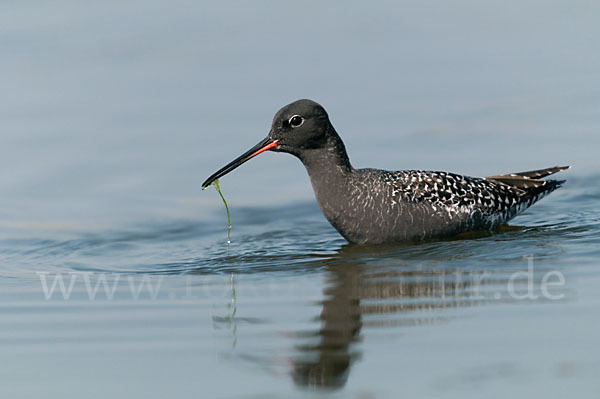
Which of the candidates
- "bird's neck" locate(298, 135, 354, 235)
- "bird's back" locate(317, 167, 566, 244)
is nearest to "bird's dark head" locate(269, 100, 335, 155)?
"bird's neck" locate(298, 135, 354, 235)

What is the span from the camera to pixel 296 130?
10148 millimetres

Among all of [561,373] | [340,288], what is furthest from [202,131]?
[561,373]

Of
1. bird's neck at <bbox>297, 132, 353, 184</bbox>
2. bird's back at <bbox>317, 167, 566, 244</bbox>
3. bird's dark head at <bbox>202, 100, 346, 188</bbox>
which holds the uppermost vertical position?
bird's dark head at <bbox>202, 100, 346, 188</bbox>

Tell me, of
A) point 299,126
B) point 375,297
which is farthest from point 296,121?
point 375,297

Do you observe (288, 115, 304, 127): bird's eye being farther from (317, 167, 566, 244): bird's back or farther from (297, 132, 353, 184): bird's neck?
(317, 167, 566, 244): bird's back

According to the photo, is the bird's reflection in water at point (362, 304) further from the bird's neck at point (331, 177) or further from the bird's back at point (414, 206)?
Result: the bird's neck at point (331, 177)

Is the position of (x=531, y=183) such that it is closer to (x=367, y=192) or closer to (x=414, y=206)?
(x=414, y=206)

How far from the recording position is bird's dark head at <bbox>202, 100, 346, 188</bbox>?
33.1ft

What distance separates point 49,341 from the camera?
6965 millimetres

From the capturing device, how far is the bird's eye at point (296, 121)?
1011 cm

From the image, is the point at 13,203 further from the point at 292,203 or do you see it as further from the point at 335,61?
the point at 335,61

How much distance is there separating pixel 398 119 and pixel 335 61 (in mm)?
1860

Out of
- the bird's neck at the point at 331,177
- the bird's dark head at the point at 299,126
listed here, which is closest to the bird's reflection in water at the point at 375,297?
the bird's neck at the point at 331,177

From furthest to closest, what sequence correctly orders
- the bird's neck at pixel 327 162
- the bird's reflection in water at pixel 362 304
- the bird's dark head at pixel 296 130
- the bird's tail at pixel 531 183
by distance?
the bird's tail at pixel 531 183 → the bird's neck at pixel 327 162 → the bird's dark head at pixel 296 130 → the bird's reflection in water at pixel 362 304
